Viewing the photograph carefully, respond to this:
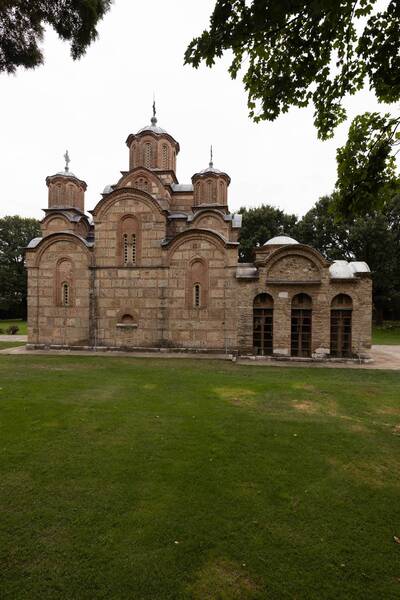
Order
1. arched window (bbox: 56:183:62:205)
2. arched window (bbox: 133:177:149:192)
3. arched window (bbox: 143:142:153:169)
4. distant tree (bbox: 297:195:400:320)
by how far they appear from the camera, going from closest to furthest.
Answer: 1. arched window (bbox: 133:177:149:192)
2. arched window (bbox: 56:183:62:205)
3. arched window (bbox: 143:142:153:169)
4. distant tree (bbox: 297:195:400:320)

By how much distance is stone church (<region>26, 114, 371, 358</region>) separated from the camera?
1717 cm

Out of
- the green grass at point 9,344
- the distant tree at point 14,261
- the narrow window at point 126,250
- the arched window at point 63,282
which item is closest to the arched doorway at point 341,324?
the narrow window at point 126,250

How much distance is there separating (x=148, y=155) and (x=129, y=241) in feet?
24.0

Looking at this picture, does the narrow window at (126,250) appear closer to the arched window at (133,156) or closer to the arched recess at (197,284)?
the arched recess at (197,284)

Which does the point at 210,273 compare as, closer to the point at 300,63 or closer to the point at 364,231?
the point at 300,63

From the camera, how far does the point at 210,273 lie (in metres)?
18.3

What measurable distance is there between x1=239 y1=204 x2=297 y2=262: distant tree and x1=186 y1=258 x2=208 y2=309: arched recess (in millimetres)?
19727

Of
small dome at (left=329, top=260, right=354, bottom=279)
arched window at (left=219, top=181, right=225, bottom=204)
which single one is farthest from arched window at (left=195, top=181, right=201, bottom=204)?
small dome at (left=329, top=260, right=354, bottom=279)

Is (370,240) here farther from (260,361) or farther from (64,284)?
(64,284)

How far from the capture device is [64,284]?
64.5 ft

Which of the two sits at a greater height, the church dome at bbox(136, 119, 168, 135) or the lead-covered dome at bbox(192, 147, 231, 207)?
the church dome at bbox(136, 119, 168, 135)

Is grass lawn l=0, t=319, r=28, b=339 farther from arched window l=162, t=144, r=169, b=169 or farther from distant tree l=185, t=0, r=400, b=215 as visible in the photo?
distant tree l=185, t=0, r=400, b=215

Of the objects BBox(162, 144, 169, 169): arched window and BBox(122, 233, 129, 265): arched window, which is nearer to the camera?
BBox(122, 233, 129, 265): arched window

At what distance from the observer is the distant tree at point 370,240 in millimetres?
33812
